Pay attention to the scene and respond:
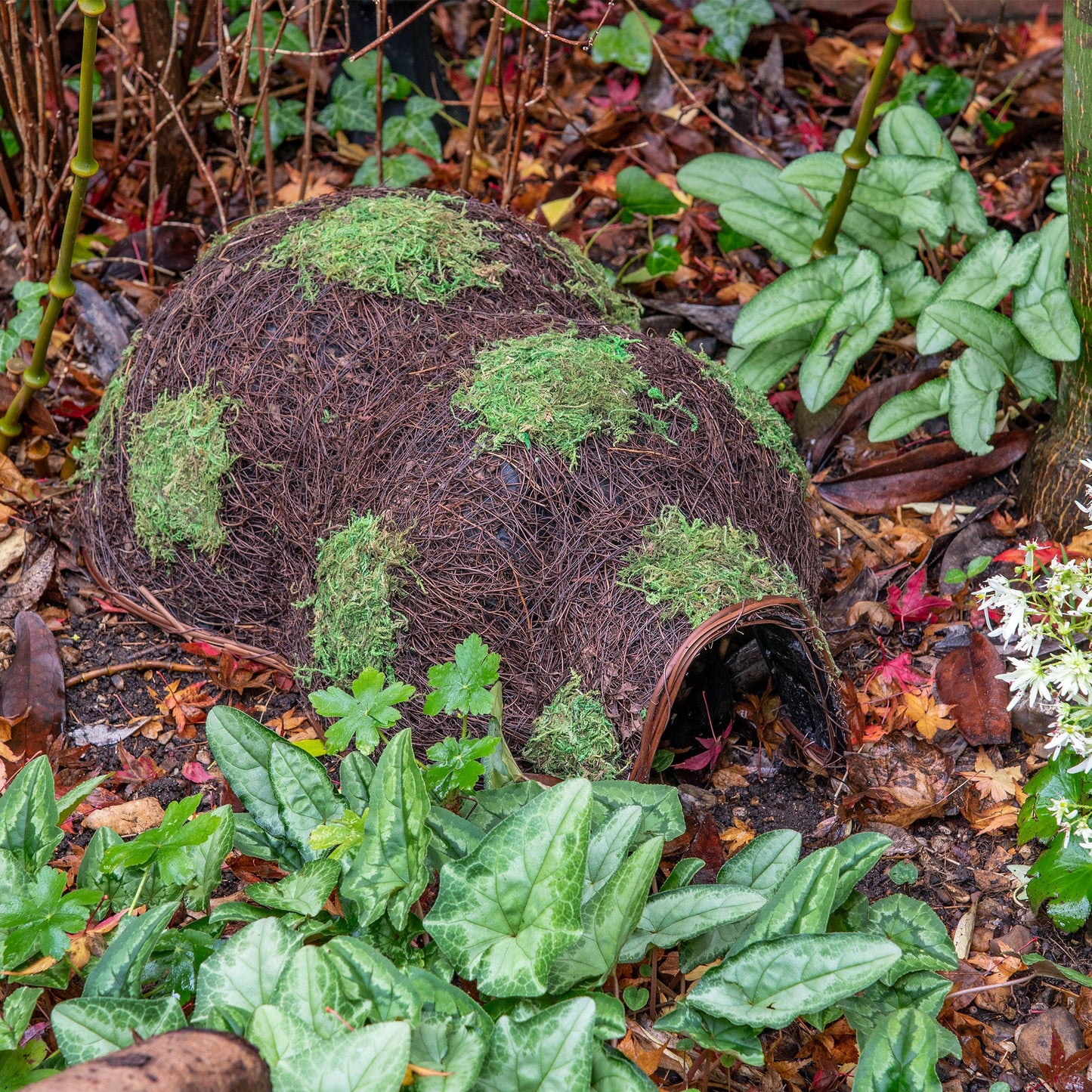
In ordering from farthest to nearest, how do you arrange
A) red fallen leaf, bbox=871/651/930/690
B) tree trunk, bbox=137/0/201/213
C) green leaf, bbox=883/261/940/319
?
1. tree trunk, bbox=137/0/201/213
2. green leaf, bbox=883/261/940/319
3. red fallen leaf, bbox=871/651/930/690

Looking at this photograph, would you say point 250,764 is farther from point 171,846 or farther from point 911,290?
point 911,290

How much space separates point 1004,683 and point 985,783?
0.95 ft

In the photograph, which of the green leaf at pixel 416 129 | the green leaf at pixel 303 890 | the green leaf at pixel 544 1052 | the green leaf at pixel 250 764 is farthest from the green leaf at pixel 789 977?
the green leaf at pixel 416 129

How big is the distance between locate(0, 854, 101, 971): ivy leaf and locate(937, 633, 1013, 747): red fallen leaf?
6.68 feet

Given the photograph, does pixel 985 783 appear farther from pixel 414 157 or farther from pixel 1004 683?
pixel 414 157

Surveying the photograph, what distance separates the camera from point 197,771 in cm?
280

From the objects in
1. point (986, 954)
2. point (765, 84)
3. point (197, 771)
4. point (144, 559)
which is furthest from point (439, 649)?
point (765, 84)

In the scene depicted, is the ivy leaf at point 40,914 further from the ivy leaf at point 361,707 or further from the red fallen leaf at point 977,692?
the red fallen leaf at point 977,692

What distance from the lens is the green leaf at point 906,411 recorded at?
339 cm

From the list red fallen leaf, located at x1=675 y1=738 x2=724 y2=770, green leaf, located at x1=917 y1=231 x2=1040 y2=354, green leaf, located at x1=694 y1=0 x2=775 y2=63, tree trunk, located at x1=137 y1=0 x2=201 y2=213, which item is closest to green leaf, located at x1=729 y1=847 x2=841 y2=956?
red fallen leaf, located at x1=675 y1=738 x2=724 y2=770

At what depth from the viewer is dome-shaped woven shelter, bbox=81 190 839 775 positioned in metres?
2.48

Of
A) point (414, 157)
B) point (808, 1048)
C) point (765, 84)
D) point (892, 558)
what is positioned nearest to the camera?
point (808, 1048)

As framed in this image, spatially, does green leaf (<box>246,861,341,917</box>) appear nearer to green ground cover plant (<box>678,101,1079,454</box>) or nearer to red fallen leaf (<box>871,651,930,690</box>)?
red fallen leaf (<box>871,651,930,690</box>)

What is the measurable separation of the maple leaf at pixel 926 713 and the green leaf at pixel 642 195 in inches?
78.4
